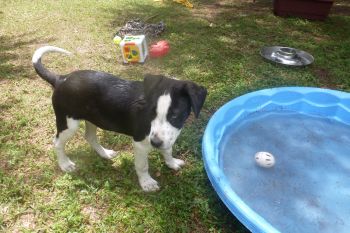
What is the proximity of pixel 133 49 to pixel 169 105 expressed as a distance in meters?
3.35

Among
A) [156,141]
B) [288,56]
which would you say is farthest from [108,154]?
[288,56]

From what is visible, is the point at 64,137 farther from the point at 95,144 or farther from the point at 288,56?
the point at 288,56

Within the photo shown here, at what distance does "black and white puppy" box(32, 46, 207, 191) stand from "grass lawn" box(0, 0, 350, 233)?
379 millimetres

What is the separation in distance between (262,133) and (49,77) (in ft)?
9.13

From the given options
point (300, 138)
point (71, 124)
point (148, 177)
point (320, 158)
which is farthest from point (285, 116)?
point (71, 124)

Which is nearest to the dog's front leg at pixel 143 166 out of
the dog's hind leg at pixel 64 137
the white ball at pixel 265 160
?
the dog's hind leg at pixel 64 137

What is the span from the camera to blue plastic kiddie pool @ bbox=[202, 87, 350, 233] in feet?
10.7

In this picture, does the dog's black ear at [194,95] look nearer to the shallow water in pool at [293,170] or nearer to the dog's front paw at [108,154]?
the shallow water in pool at [293,170]

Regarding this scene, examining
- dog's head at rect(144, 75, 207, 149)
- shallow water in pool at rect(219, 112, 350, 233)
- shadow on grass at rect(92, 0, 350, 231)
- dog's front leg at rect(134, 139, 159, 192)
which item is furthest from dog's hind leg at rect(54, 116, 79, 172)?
shallow water in pool at rect(219, 112, 350, 233)

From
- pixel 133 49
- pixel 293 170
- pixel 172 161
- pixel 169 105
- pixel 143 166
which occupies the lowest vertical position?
pixel 293 170

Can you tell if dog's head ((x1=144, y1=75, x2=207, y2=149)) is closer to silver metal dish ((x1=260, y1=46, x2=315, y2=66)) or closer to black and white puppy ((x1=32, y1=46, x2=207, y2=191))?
black and white puppy ((x1=32, y1=46, x2=207, y2=191))

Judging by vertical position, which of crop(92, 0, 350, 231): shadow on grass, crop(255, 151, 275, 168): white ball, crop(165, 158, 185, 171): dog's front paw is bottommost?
crop(165, 158, 185, 171): dog's front paw

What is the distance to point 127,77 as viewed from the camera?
5551 millimetres

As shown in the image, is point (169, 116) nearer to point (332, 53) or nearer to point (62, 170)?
point (62, 170)
